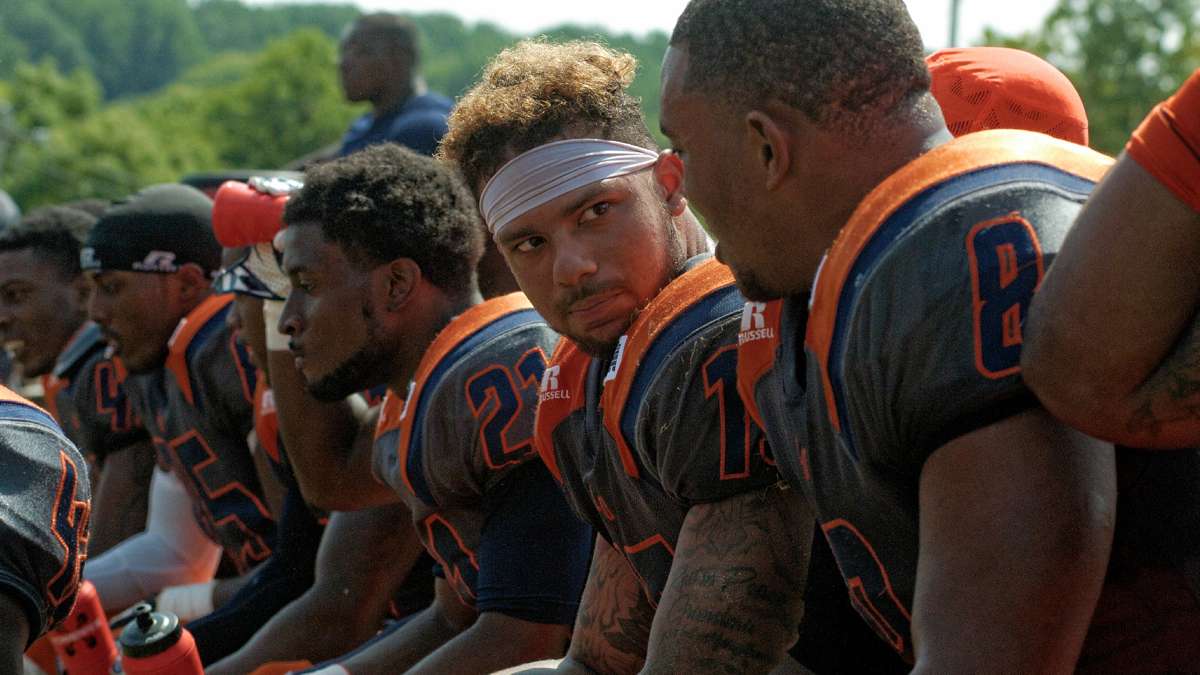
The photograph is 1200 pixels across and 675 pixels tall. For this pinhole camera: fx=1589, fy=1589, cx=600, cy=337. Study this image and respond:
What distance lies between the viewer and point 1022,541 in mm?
1646

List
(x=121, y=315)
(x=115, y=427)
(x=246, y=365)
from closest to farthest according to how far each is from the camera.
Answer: (x=246, y=365), (x=121, y=315), (x=115, y=427)

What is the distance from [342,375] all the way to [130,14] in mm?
107324

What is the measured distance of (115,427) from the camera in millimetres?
6352

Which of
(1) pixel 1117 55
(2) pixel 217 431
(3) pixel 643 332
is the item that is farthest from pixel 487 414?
(1) pixel 1117 55

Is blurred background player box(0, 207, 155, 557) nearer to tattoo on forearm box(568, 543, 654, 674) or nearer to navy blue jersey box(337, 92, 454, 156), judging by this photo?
navy blue jersey box(337, 92, 454, 156)

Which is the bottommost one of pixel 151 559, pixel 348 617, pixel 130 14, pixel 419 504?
pixel 130 14

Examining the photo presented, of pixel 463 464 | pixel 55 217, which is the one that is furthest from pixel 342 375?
pixel 55 217

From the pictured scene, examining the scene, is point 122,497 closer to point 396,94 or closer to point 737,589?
point 396,94

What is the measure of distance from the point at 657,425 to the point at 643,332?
0.21m

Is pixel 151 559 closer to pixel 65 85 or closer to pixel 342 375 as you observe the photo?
pixel 342 375

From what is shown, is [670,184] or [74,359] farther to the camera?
[74,359]

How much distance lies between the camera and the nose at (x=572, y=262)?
2859 millimetres

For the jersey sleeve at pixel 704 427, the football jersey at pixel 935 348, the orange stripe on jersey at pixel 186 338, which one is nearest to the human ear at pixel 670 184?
the jersey sleeve at pixel 704 427

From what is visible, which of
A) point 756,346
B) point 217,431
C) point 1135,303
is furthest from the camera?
point 217,431
